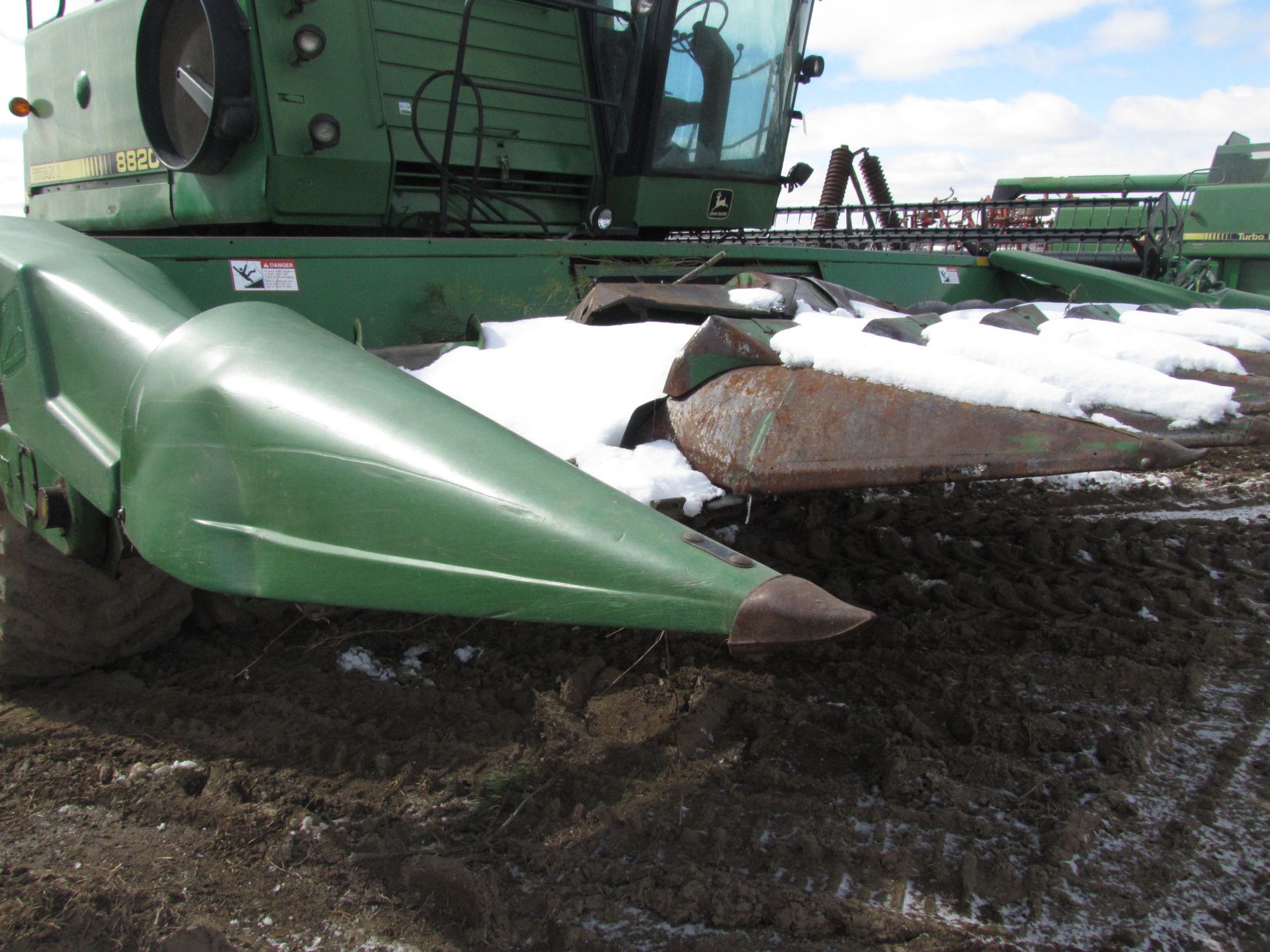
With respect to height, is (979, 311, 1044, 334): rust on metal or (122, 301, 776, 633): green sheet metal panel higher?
(979, 311, 1044, 334): rust on metal

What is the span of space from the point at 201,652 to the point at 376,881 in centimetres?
126

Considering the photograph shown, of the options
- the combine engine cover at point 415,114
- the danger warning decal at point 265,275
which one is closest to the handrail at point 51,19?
the combine engine cover at point 415,114

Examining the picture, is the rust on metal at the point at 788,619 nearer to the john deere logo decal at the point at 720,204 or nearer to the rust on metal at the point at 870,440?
the rust on metal at the point at 870,440

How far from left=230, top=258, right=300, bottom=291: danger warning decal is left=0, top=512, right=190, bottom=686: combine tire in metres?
0.83

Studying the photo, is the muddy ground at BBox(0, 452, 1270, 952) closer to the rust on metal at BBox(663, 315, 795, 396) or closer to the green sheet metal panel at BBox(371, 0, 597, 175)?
the rust on metal at BBox(663, 315, 795, 396)

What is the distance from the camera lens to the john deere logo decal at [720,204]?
4.34 m

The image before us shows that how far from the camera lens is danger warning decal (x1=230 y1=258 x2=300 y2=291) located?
2693 mm

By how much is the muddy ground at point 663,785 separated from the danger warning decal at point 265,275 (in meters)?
1.00

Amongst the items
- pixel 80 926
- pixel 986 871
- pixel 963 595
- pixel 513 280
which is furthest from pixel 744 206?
pixel 80 926

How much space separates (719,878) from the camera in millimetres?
1788

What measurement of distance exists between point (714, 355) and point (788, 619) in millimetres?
1064

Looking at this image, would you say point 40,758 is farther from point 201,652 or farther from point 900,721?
point 900,721

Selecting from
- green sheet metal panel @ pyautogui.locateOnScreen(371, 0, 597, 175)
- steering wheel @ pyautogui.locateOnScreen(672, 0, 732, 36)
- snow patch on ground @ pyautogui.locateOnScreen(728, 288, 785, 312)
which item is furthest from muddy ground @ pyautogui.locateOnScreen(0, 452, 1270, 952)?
steering wheel @ pyautogui.locateOnScreen(672, 0, 732, 36)

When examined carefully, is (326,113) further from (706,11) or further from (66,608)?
(66,608)
